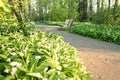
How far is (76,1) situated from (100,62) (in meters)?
42.9

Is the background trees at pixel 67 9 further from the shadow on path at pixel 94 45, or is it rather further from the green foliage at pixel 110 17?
the shadow on path at pixel 94 45

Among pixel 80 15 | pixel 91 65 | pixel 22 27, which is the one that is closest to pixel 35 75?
pixel 91 65

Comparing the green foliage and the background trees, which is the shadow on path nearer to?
the green foliage

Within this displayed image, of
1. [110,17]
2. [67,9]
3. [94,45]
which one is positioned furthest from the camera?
[67,9]

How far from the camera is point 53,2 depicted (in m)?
58.6

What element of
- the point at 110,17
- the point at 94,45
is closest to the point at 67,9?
the point at 110,17

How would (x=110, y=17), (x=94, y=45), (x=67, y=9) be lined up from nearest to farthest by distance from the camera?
(x=94, y=45) < (x=110, y=17) < (x=67, y=9)

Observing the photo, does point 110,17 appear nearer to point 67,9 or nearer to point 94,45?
point 94,45

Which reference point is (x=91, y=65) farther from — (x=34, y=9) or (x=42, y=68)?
(x=34, y=9)

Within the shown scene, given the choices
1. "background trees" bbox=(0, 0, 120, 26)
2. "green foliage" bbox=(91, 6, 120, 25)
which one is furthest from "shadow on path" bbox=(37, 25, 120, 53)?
"background trees" bbox=(0, 0, 120, 26)

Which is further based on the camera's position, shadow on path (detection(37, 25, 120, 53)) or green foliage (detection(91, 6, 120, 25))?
green foliage (detection(91, 6, 120, 25))

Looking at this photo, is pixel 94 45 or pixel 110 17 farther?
pixel 110 17

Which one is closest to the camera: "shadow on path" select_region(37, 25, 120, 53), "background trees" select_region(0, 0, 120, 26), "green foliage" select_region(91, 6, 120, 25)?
"shadow on path" select_region(37, 25, 120, 53)

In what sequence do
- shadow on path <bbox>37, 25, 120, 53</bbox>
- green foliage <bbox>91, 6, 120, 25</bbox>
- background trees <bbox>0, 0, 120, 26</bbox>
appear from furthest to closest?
background trees <bbox>0, 0, 120, 26</bbox>
green foliage <bbox>91, 6, 120, 25</bbox>
shadow on path <bbox>37, 25, 120, 53</bbox>
